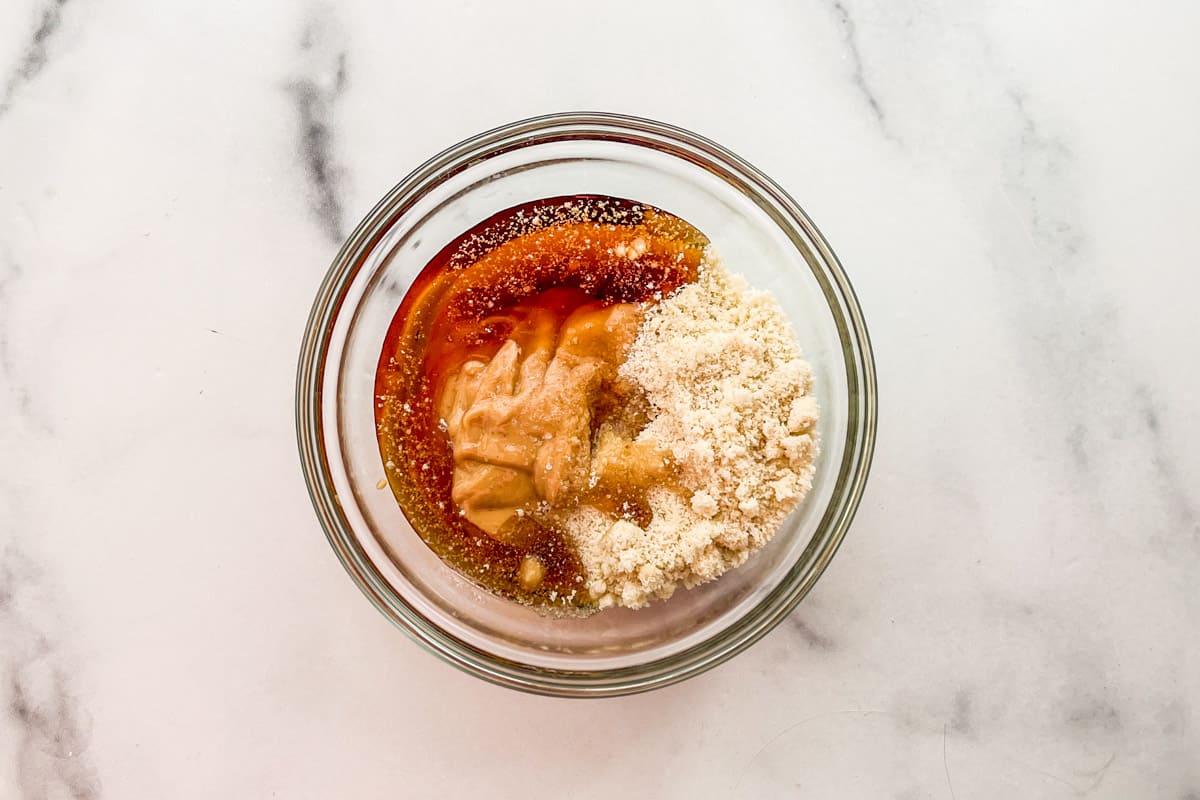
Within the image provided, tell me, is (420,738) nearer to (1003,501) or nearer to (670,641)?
(670,641)

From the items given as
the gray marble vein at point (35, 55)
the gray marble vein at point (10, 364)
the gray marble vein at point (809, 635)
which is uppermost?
the gray marble vein at point (35, 55)

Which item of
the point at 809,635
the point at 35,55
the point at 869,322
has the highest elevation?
the point at 35,55

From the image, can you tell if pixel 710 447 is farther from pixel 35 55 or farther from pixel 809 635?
pixel 35 55

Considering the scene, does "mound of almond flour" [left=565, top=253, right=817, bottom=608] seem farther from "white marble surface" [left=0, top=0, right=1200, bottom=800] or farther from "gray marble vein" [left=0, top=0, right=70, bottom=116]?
"gray marble vein" [left=0, top=0, right=70, bottom=116]

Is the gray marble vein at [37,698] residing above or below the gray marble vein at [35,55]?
below

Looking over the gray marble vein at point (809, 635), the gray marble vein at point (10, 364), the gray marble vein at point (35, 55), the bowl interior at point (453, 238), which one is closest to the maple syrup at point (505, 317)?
the bowl interior at point (453, 238)

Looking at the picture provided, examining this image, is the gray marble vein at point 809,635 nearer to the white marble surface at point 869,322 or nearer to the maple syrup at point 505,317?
the white marble surface at point 869,322

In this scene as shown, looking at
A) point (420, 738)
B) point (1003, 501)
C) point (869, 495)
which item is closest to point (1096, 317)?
point (1003, 501)

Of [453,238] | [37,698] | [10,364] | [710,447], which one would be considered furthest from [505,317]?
[37,698]
